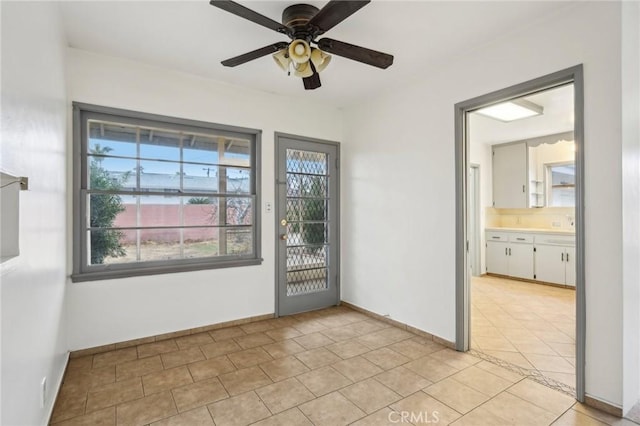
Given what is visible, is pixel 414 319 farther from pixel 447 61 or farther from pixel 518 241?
pixel 518 241

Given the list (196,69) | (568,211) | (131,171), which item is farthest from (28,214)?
(568,211)

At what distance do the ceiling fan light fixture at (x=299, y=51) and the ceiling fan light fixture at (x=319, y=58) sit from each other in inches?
5.1

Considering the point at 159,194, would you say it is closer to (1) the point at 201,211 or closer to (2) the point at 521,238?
(1) the point at 201,211

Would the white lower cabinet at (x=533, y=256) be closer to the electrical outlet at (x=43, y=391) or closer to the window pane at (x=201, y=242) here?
the window pane at (x=201, y=242)

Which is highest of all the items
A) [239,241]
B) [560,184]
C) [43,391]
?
[560,184]

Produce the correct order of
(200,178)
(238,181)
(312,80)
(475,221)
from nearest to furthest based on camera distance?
(312,80)
(200,178)
(238,181)
(475,221)

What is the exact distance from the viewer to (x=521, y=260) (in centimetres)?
582

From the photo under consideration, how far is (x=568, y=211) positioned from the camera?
588cm

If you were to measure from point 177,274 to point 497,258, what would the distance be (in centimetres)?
560

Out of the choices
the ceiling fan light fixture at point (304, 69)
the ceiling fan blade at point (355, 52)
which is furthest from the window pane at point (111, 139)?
the ceiling fan blade at point (355, 52)

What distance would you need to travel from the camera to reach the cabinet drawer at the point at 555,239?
5207 millimetres

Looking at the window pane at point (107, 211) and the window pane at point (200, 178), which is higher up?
the window pane at point (200, 178)

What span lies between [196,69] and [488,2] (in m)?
2.58

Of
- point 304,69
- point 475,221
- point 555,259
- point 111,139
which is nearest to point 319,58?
point 304,69
